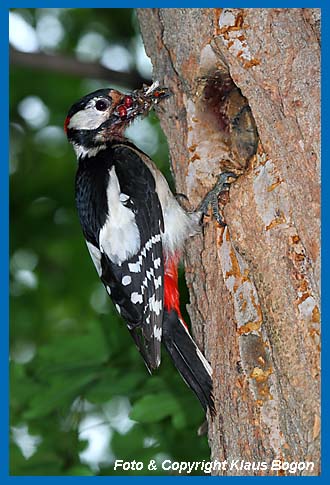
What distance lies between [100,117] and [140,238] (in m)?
0.68

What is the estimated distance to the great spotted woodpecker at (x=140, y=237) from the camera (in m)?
2.47

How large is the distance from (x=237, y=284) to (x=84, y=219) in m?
0.81

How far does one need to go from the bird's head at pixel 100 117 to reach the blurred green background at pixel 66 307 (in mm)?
182

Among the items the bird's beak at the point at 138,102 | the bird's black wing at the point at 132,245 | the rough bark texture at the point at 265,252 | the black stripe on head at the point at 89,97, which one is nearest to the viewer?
the rough bark texture at the point at 265,252

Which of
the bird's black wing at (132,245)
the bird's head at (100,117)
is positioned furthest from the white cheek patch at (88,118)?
the bird's black wing at (132,245)

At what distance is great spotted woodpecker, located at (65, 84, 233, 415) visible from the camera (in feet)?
8.09

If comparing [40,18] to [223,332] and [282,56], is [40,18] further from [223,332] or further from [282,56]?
[223,332]

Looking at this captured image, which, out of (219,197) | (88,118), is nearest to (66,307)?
(88,118)

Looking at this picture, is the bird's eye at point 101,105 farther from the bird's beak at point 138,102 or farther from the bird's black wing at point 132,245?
the bird's black wing at point 132,245

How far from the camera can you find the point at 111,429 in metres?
3.00

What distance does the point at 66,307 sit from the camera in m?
4.63

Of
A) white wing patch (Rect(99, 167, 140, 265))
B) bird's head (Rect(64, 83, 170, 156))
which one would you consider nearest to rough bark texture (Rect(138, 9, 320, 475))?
white wing patch (Rect(99, 167, 140, 265))

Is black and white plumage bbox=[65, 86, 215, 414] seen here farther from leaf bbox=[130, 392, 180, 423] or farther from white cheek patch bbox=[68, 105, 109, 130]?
leaf bbox=[130, 392, 180, 423]

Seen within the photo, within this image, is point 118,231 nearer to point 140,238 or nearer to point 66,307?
point 140,238
